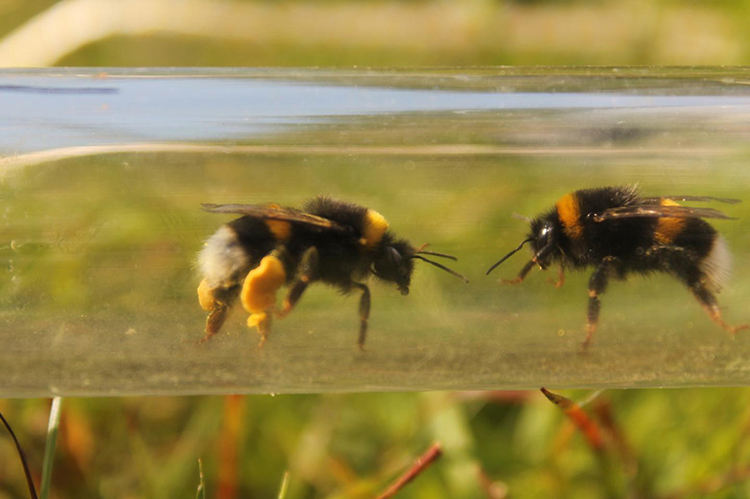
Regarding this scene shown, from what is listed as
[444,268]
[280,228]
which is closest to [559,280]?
[444,268]

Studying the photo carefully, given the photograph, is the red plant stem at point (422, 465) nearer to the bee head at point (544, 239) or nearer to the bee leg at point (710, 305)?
the bee head at point (544, 239)

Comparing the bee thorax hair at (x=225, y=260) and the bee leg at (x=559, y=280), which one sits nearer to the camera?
the bee thorax hair at (x=225, y=260)

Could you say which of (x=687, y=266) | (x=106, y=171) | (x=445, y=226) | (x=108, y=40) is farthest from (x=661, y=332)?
(x=108, y=40)

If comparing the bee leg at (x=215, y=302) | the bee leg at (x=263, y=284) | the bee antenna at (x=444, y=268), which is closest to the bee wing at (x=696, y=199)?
the bee antenna at (x=444, y=268)

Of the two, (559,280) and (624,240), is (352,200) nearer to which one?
(559,280)

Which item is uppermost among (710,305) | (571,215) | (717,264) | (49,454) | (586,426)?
(571,215)

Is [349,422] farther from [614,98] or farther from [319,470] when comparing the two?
[614,98]
